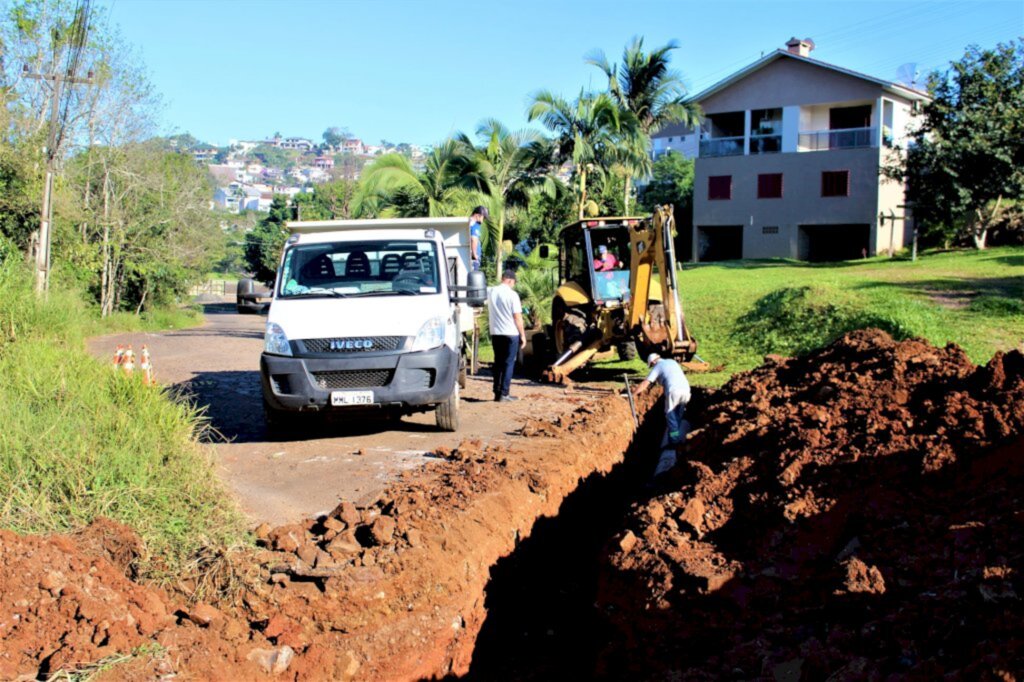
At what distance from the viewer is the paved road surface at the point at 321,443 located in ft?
27.3

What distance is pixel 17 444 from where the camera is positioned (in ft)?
20.7

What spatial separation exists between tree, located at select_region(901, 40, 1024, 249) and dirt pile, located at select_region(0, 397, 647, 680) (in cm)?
2371

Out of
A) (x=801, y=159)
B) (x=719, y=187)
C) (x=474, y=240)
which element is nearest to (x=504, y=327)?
(x=474, y=240)

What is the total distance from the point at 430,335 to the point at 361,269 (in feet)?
4.66

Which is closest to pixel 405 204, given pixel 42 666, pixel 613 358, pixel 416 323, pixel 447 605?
pixel 613 358

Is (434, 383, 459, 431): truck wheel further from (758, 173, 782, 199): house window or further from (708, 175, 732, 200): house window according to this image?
(708, 175, 732, 200): house window

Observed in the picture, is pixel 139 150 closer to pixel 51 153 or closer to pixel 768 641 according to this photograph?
pixel 51 153

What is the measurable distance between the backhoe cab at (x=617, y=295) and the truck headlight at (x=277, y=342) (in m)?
5.64

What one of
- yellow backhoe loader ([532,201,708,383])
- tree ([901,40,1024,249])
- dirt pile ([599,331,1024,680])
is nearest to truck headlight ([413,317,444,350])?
dirt pile ([599,331,1024,680])

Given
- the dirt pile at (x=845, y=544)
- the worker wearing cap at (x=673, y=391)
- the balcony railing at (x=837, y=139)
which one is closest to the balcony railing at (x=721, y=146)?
the balcony railing at (x=837, y=139)

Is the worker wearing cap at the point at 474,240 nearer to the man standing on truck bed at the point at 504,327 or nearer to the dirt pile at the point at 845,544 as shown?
the man standing on truck bed at the point at 504,327

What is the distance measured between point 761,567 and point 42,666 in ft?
13.5

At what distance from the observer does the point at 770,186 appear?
3959 cm

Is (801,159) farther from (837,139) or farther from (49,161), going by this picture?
(49,161)
